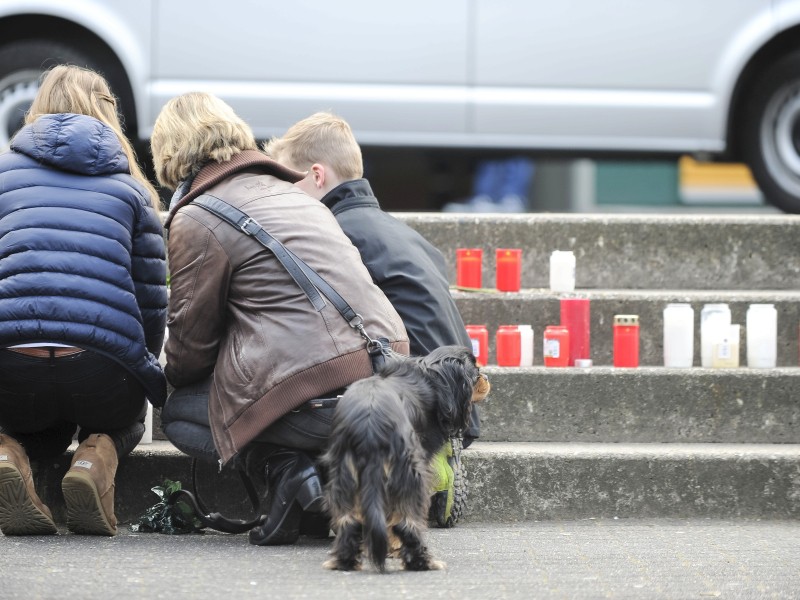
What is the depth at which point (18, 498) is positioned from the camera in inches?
166

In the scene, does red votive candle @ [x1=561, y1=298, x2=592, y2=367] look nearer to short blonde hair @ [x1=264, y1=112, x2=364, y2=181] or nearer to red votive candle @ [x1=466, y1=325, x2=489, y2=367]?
red votive candle @ [x1=466, y1=325, x2=489, y2=367]

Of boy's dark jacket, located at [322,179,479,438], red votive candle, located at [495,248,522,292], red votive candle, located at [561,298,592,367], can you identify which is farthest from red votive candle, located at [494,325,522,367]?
boy's dark jacket, located at [322,179,479,438]

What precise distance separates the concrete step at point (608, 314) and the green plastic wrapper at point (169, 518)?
1651 mm

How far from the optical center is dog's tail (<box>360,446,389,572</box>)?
12.1 ft

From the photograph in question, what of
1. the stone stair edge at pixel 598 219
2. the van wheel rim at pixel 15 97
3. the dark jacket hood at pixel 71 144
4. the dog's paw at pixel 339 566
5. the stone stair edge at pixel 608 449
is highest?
the van wheel rim at pixel 15 97

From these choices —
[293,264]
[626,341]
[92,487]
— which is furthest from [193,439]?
[626,341]

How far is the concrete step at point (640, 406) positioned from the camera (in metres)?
5.21

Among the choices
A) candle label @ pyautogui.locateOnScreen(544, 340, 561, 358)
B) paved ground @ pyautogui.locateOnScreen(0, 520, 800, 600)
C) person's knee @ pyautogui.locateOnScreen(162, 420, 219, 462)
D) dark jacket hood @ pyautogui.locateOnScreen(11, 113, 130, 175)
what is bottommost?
paved ground @ pyautogui.locateOnScreen(0, 520, 800, 600)

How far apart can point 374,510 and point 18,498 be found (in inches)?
50.8

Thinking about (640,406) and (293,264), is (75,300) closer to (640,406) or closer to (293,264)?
(293,264)

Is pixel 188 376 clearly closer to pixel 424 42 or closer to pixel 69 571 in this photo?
pixel 69 571

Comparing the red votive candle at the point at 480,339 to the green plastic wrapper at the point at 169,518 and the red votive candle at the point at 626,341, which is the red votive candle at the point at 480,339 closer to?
the red votive candle at the point at 626,341

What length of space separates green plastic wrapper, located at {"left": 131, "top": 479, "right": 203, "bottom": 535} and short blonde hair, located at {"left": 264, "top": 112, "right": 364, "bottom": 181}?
1263mm

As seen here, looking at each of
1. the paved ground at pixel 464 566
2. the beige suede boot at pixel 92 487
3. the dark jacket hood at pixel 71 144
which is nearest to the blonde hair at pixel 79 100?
the dark jacket hood at pixel 71 144
